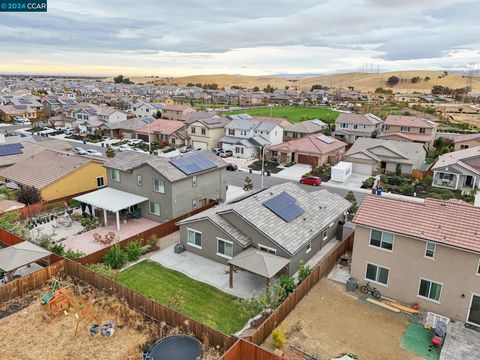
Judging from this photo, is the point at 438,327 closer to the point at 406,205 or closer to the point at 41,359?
the point at 406,205

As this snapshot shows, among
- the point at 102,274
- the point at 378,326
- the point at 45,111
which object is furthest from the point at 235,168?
the point at 45,111

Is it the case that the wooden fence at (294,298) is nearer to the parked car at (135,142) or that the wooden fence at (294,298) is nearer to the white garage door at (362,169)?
the white garage door at (362,169)

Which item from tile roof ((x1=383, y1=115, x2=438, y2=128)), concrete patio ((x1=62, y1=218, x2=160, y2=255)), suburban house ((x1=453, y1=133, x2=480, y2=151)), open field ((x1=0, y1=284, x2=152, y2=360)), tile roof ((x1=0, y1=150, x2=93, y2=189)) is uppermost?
tile roof ((x1=383, y1=115, x2=438, y2=128))

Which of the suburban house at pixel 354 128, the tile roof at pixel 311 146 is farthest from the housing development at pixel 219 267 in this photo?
the suburban house at pixel 354 128

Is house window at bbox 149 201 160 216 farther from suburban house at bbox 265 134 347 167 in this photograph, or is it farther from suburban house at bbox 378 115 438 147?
suburban house at bbox 378 115 438 147

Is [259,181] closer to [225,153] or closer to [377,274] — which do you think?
[225,153]

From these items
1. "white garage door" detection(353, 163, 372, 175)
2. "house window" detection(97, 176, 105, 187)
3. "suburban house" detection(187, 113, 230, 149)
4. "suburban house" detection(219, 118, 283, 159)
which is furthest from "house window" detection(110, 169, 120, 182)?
"white garage door" detection(353, 163, 372, 175)

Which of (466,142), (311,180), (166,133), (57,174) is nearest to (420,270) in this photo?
(311,180)
